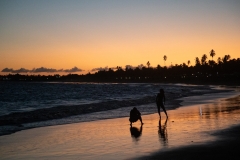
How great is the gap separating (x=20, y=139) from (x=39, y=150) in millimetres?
3008

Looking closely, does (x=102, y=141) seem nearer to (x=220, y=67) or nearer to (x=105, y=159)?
(x=105, y=159)

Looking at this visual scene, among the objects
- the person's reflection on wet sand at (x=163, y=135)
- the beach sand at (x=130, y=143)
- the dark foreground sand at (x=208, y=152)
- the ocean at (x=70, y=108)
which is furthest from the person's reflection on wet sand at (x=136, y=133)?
the ocean at (x=70, y=108)

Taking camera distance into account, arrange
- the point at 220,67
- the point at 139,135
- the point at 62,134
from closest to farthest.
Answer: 1. the point at 139,135
2. the point at 62,134
3. the point at 220,67

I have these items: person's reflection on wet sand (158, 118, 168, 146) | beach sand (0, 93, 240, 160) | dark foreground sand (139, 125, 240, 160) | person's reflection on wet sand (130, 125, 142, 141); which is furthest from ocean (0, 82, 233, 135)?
dark foreground sand (139, 125, 240, 160)

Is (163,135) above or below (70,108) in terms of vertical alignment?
Answer: above

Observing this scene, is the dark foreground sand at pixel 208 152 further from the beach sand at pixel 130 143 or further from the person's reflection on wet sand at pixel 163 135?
the person's reflection on wet sand at pixel 163 135

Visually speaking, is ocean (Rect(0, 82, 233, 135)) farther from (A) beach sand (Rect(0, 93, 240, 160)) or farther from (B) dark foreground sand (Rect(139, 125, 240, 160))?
(B) dark foreground sand (Rect(139, 125, 240, 160))

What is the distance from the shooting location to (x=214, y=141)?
10836 millimetres

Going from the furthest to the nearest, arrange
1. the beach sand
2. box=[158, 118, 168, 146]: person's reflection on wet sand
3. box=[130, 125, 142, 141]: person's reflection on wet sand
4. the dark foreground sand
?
1. box=[130, 125, 142, 141]: person's reflection on wet sand
2. box=[158, 118, 168, 146]: person's reflection on wet sand
3. the beach sand
4. the dark foreground sand

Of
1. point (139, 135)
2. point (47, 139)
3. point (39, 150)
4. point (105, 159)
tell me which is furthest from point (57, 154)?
point (139, 135)

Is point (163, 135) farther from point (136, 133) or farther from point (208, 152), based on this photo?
point (208, 152)

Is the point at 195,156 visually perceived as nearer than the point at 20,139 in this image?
Yes

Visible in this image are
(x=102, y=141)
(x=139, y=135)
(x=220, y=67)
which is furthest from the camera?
(x=220, y=67)

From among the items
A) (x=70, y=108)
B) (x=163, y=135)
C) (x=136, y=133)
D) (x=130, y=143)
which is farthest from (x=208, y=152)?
(x=70, y=108)
